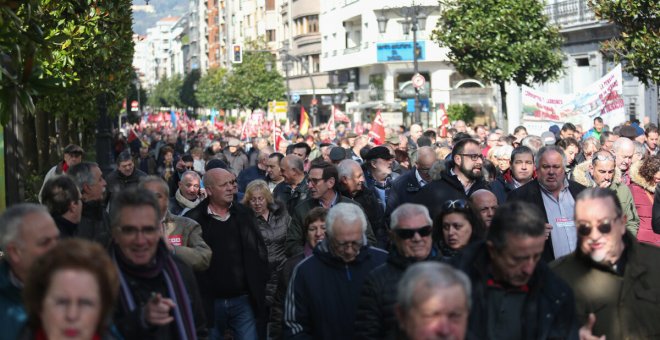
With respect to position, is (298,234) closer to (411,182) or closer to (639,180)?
(411,182)

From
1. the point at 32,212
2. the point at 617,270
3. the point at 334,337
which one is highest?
the point at 32,212

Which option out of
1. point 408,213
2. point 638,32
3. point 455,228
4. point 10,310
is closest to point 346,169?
point 455,228

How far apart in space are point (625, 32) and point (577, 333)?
64.1 ft

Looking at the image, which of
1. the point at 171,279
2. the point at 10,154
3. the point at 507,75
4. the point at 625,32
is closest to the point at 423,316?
the point at 171,279

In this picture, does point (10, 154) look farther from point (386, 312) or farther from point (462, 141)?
point (386, 312)

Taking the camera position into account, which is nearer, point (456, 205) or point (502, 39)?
point (456, 205)

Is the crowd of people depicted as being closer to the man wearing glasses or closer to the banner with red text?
the man wearing glasses

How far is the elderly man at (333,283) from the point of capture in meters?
6.98

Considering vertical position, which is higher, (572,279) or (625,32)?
(625,32)

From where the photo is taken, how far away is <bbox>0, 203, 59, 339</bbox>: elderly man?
544 centimetres

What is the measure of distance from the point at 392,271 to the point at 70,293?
6.68 feet

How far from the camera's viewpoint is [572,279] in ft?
20.2

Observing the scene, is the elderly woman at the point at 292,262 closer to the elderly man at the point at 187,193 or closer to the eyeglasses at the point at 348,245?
the eyeglasses at the point at 348,245

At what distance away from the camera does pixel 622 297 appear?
6.09 metres
